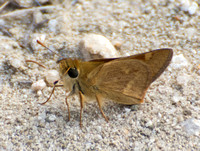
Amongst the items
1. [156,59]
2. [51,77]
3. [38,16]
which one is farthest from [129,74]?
[38,16]

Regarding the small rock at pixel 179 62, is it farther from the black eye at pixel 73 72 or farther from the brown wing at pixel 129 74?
the black eye at pixel 73 72

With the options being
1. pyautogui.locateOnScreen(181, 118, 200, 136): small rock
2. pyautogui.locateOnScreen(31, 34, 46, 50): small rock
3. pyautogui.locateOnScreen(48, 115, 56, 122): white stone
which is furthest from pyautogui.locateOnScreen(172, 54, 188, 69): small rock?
pyautogui.locateOnScreen(31, 34, 46, 50): small rock

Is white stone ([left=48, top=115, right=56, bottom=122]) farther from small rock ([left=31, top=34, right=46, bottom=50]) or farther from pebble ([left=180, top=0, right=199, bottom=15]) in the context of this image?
pebble ([left=180, top=0, right=199, bottom=15])

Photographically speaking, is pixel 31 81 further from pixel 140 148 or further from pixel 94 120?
pixel 140 148

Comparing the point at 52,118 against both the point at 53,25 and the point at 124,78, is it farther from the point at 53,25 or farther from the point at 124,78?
the point at 53,25

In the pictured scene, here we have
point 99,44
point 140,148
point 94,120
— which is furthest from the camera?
point 99,44

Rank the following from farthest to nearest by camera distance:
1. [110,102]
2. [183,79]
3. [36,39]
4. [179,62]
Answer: [36,39] < [179,62] < [183,79] < [110,102]

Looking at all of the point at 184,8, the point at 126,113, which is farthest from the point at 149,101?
the point at 184,8

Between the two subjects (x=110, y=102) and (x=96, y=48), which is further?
(x=96, y=48)
